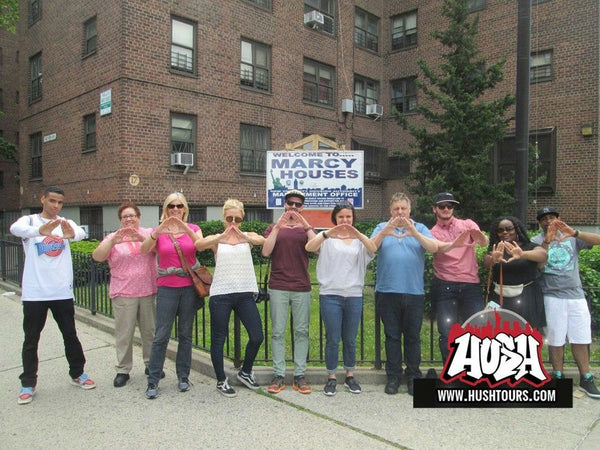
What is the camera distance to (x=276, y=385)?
4453mm

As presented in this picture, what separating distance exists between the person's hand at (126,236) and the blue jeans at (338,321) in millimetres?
1810

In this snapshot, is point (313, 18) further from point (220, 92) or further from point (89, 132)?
point (89, 132)

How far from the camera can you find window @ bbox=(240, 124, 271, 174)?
52.2ft

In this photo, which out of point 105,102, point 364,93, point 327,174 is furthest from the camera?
point 364,93

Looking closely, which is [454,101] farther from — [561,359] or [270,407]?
[270,407]

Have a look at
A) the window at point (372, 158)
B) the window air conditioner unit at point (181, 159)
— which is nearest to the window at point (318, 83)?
the window at point (372, 158)

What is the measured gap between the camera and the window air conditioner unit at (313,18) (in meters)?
17.4

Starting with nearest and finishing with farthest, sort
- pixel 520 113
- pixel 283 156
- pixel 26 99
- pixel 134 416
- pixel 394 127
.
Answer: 1. pixel 134 416
2. pixel 520 113
3. pixel 283 156
4. pixel 26 99
5. pixel 394 127

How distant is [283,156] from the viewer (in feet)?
31.4

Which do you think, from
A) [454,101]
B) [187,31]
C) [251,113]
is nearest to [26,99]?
[187,31]

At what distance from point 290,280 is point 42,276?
2267 millimetres

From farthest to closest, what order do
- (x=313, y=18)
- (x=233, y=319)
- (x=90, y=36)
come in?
1. (x=313, y=18)
2. (x=90, y=36)
3. (x=233, y=319)

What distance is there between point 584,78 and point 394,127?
24.0 feet

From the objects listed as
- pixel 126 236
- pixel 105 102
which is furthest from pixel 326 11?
pixel 126 236
